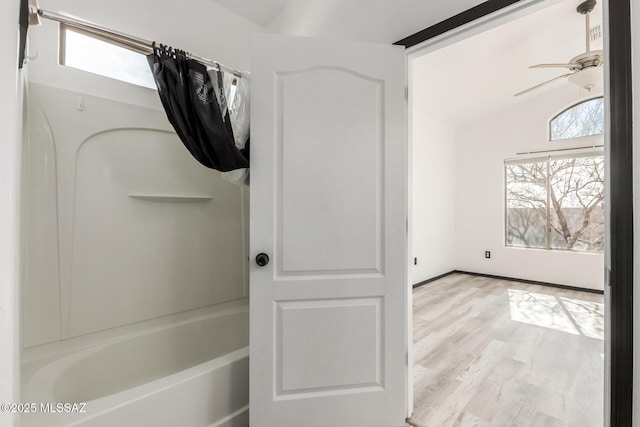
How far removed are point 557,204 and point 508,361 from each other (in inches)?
139

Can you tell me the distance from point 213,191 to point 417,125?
3446 mm

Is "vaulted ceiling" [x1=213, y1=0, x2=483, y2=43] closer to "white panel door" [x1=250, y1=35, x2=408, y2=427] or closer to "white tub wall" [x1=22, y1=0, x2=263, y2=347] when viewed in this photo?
"white panel door" [x1=250, y1=35, x2=408, y2=427]

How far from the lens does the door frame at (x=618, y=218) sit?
936mm

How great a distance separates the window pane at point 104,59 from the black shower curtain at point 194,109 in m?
0.53

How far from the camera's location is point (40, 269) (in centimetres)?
146

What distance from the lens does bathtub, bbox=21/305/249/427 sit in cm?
113

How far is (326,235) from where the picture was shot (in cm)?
145

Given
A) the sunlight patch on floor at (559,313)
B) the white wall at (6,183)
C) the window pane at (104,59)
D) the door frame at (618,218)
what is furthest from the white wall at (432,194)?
the white wall at (6,183)

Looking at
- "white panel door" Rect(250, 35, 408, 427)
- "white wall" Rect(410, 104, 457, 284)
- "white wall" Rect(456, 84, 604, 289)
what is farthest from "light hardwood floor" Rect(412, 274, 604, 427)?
"white wall" Rect(410, 104, 457, 284)

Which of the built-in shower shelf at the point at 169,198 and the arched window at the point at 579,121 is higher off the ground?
the arched window at the point at 579,121

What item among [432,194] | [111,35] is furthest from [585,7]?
[111,35]

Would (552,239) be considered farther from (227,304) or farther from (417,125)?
(227,304)

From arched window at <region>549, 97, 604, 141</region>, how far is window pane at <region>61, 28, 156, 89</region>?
5533mm

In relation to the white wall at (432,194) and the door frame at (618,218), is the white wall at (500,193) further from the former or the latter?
the door frame at (618,218)
